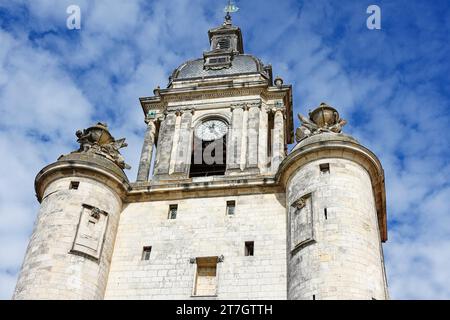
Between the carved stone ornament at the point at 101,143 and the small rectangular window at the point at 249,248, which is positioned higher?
the carved stone ornament at the point at 101,143

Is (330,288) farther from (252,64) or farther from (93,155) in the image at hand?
(252,64)

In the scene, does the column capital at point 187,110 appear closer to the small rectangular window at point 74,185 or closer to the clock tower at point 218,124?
the clock tower at point 218,124

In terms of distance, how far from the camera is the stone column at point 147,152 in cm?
3068

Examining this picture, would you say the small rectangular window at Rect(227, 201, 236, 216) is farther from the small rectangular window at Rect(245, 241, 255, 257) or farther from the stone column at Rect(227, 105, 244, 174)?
the stone column at Rect(227, 105, 244, 174)

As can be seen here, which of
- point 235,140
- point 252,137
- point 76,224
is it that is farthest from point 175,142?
point 76,224

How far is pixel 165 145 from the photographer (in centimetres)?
3122

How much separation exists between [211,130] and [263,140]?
265 centimetres

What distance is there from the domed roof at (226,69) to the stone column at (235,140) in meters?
3.64

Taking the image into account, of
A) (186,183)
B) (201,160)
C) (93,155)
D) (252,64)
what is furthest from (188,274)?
(252,64)

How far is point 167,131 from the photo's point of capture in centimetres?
3195

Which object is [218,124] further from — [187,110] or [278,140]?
[278,140]

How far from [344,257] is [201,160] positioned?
11.3 metres

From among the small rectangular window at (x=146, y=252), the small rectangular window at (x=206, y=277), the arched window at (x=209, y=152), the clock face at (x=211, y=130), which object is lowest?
the small rectangular window at (x=206, y=277)

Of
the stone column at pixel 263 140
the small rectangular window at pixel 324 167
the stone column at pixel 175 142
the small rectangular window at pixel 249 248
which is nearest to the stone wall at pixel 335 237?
the small rectangular window at pixel 324 167
